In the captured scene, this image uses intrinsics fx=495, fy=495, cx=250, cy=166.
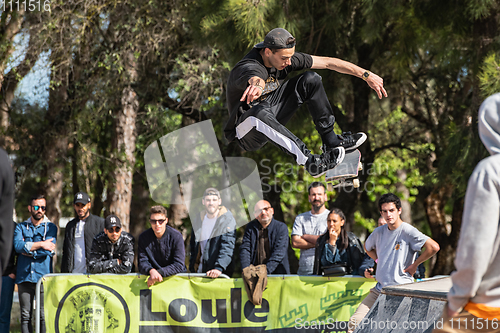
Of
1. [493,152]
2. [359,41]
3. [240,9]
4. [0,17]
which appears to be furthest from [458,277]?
[0,17]

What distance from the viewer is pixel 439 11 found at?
7.01 metres

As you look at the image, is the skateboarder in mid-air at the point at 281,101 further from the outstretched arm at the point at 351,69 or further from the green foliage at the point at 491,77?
the green foliage at the point at 491,77

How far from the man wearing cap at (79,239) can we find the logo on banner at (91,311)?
45 centimetres

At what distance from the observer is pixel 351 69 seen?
14.0 feet

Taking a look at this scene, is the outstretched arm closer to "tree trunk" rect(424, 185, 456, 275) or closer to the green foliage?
the green foliage

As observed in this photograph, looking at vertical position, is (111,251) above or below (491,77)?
below

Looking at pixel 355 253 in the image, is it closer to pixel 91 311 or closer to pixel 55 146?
pixel 91 311

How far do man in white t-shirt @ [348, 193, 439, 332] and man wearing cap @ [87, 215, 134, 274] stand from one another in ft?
8.74

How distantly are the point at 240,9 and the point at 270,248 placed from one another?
299 centimetres

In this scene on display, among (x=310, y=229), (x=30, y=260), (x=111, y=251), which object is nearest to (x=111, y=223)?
(x=111, y=251)

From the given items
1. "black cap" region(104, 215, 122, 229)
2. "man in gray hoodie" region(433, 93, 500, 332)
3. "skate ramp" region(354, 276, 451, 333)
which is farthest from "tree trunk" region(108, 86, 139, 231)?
"man in gray hoodie" region(433, 93, 500, 332)

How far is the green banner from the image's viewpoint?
222 inches

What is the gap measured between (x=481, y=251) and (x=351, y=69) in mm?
2464

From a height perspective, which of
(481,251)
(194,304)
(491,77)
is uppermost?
(491,77)
